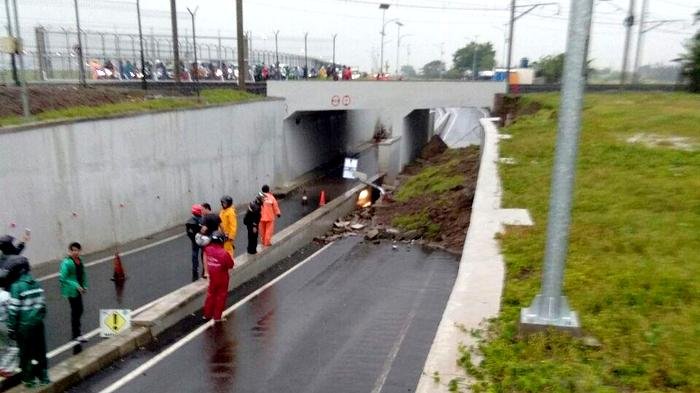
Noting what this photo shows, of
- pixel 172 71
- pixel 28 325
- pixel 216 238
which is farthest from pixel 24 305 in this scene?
pixel 172 71

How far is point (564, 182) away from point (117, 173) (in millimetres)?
14275

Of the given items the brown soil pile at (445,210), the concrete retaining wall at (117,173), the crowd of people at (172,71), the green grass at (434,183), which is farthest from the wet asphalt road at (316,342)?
the crowd of people at (172,71)

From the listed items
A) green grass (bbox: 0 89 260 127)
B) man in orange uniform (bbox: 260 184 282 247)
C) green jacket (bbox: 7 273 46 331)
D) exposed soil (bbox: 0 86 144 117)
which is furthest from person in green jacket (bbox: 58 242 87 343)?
exposed soil (bbox: 0 86 144 117)

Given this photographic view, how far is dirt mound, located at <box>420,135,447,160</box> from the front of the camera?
4362cm

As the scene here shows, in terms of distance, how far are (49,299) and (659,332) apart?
9.87 m

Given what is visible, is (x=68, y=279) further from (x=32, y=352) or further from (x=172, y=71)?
(x=172, y=71)

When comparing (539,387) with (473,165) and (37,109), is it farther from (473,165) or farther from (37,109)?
(473,165)

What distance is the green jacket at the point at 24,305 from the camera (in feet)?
20.9

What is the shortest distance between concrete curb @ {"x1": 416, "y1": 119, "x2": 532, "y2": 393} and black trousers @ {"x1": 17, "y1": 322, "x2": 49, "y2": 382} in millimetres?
4219

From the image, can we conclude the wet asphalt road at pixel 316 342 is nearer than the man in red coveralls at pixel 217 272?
Yes

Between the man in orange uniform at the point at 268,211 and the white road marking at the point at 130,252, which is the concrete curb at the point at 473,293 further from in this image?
the white road marking at the point at 130,252

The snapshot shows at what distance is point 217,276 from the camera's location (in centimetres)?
948

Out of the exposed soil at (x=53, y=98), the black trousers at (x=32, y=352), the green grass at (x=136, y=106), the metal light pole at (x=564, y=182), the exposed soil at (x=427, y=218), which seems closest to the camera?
the metal light pole at (x=564, y=182)

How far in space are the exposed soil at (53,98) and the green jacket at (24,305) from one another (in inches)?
425
